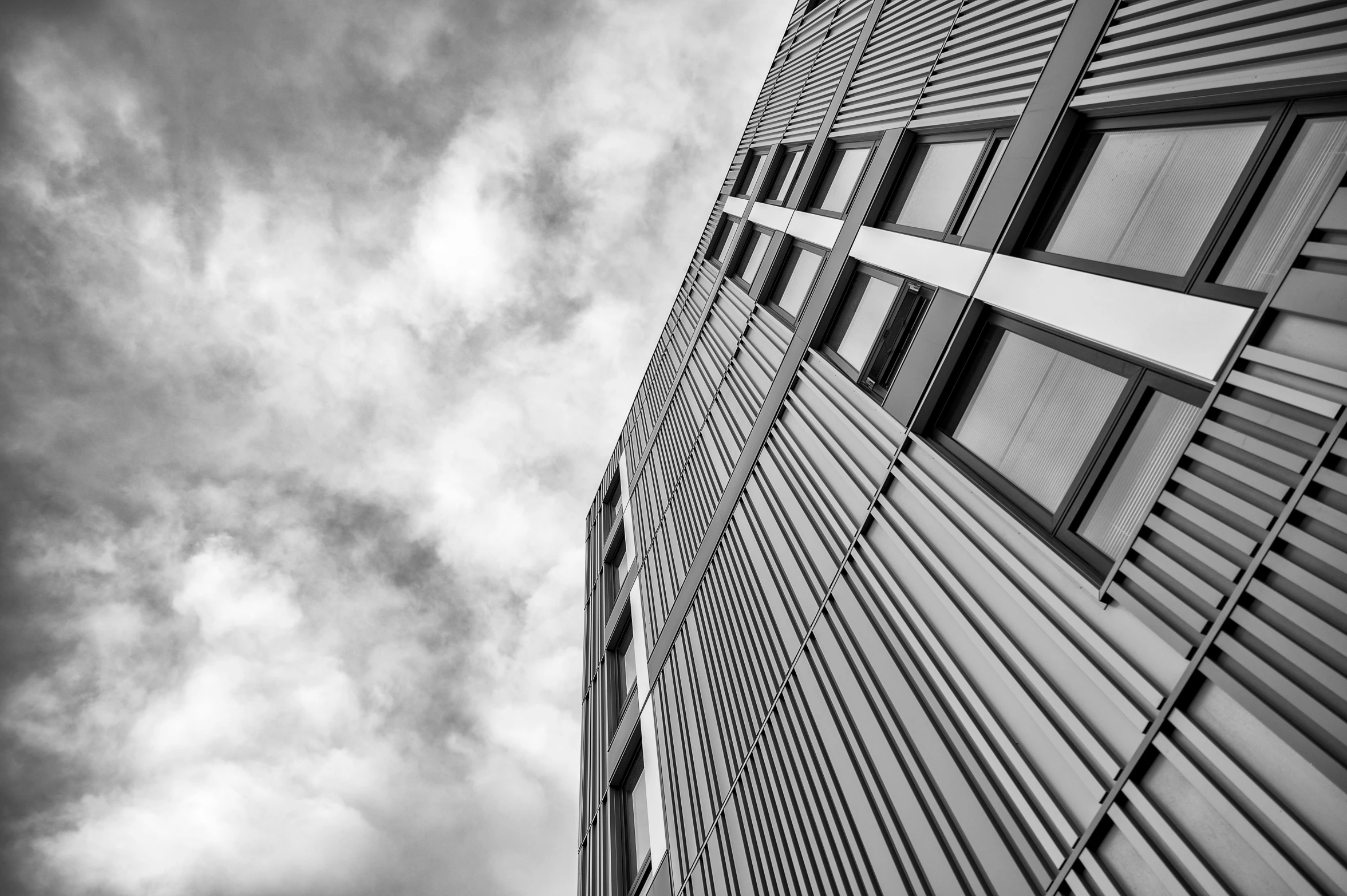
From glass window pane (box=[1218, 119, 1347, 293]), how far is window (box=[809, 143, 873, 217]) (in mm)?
6225

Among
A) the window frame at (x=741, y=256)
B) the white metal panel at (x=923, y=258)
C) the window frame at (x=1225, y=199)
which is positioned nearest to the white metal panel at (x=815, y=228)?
the white metal panel at (x=923, y=258)

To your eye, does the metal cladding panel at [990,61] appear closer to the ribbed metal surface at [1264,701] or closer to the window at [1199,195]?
the window at [1199,195]

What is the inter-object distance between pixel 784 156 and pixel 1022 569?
501 inches

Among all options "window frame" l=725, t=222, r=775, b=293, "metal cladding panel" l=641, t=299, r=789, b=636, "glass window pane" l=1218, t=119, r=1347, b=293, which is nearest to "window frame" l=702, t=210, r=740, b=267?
"window frame" l=725, t=222, r=775, b=293

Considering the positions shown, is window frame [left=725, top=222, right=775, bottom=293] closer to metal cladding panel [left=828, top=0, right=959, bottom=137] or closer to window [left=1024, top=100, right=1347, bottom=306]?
metal cladding panel [left=828, top=0, right=959, bottom=137]

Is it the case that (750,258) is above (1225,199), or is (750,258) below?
below

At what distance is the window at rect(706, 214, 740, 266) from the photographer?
58.7 ft

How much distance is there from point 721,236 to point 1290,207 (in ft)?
50.8

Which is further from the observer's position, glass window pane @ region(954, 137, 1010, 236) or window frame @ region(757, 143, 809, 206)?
window frame @ region(757, 143, 809, 206)

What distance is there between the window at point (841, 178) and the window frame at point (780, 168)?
1.49 meters

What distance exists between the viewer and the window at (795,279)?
11023mm

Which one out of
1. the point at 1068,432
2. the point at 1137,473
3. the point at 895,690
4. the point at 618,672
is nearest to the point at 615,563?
the point at 618,672

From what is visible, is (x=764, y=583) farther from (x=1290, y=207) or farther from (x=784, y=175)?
(x=784, y=175)

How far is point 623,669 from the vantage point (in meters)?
15.0
